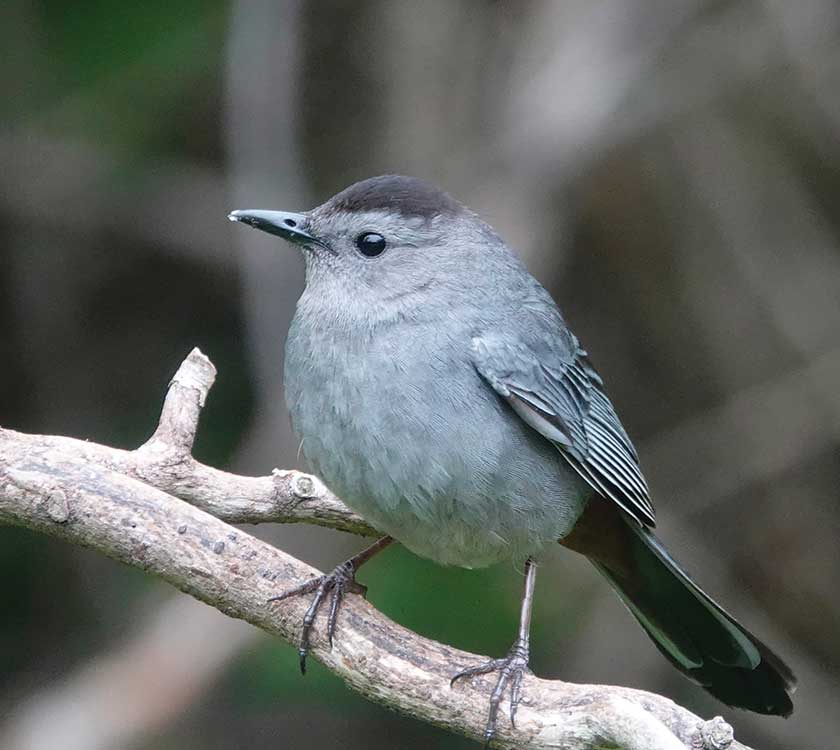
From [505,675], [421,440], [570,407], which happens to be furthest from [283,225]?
[505,675]

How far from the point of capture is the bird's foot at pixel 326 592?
153 inches

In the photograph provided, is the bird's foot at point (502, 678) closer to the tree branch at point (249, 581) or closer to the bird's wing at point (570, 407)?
the tree branch at point (249, 581)

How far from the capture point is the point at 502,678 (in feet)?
12.3


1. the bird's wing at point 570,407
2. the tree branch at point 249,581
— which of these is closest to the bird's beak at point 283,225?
the bird's wing at point 570,407

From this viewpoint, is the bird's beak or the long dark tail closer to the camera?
the bird's beak

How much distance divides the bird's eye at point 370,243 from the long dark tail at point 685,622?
1258 millimetres

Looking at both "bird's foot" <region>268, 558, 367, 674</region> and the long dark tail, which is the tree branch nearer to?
"bird's foot" <region>268, 558, 367, 674</region>

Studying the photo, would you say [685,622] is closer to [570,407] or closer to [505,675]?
[570,407]

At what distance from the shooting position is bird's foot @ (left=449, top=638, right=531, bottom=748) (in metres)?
3.62

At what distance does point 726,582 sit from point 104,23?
4543 mm

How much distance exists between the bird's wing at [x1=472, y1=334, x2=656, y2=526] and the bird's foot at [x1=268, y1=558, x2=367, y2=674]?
771mm

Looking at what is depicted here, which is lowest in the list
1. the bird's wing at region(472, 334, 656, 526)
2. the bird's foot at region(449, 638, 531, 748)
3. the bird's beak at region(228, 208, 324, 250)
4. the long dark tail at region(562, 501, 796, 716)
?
the bird's foot at region(449, 638, 531, 748)

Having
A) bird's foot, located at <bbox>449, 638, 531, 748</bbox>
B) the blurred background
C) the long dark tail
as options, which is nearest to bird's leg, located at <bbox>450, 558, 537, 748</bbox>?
bird's foot, located at <bbox>449, 638, 531, 748</bbox>

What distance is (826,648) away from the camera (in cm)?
719
